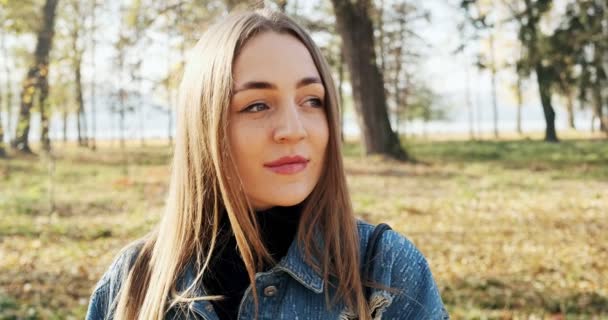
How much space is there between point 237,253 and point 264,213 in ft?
0.41

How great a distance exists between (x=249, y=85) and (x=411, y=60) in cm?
3192

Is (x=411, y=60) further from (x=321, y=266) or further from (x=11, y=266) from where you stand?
(x=321, y=266)

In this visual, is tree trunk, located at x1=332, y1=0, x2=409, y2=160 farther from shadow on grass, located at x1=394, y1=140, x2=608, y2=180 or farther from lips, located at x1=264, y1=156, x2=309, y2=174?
lips, located at x1=264, y1=156, x2=309, y2=174

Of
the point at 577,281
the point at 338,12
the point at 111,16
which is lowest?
the point at 577,281

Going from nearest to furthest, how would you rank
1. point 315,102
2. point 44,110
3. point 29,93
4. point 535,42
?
point 315,102 → point 29,93 → point 44,110 → point 535,42

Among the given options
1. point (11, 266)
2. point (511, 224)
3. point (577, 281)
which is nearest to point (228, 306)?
point (577, 281)

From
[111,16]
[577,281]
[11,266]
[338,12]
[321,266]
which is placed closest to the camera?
[321,266]

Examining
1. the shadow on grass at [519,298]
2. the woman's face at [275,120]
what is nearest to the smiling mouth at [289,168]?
the woman's face at [275,120]

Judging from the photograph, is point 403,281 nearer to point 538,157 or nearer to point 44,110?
point 44,110

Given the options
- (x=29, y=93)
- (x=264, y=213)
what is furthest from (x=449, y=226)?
(x=264, y=213)

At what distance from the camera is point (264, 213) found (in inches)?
64.9

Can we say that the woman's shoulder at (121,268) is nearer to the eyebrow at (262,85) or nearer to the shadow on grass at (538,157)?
the eyebrow at (262,85)

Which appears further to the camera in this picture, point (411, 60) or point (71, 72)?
point (411, 60)

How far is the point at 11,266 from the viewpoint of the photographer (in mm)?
6652
